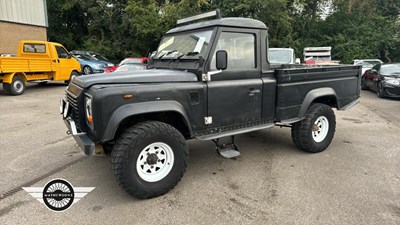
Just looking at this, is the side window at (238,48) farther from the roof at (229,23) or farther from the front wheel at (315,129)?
the front wheel at (315,129)

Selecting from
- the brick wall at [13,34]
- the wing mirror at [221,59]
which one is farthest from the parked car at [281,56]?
the brick wall at [13,34]

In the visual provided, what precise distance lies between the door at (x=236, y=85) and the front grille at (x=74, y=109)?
1596 mm

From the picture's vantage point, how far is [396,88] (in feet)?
34.8

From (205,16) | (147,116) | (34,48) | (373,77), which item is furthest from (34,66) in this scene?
(373,77)

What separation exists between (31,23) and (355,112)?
2041 cm

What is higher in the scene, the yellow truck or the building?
the building

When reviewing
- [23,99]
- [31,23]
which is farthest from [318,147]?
[31,23]

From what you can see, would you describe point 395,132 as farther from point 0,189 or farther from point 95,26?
point 95,26

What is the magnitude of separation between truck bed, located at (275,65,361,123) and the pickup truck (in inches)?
0.6

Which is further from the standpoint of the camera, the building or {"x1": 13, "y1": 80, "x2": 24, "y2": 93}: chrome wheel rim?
the building

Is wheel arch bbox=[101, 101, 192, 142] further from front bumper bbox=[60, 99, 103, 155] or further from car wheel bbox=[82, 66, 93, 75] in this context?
car wheel bbox=[82, 66, 93, 75]

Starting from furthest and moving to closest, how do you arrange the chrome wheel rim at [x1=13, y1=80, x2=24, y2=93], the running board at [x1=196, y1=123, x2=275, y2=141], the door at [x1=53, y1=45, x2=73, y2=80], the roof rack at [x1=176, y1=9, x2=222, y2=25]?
the door at [x1=53, y1=45, x2=73, y2=80], the chrome wheel rim at [x1=13, y1=80, x2=24, y2=93], the roof rack at [x1=176, y1=9, x2=222, y2=25], the running board at [x1=196, y1=123, x2=275, y2=141]

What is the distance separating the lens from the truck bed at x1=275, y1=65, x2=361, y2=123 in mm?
4391

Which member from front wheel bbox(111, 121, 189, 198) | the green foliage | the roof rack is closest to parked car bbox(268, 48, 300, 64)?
the roof rack
